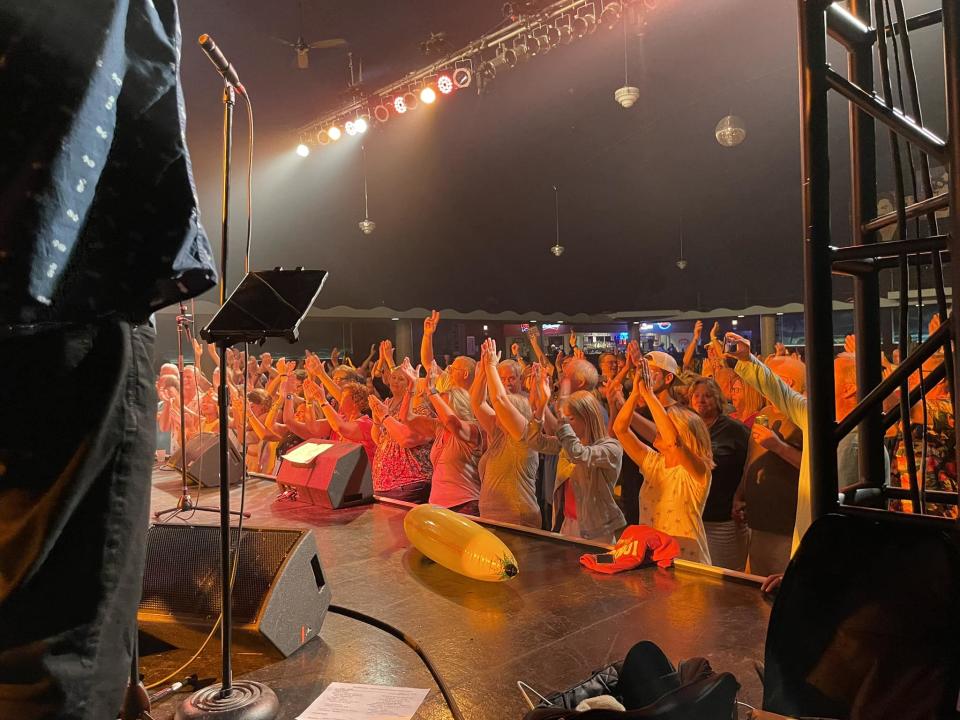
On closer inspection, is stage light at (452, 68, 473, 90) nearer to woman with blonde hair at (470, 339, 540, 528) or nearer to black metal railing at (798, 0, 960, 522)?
woman with blonde hair at (470, 339, 540, 528)

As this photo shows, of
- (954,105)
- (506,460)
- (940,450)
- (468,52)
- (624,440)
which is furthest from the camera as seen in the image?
(468,52)

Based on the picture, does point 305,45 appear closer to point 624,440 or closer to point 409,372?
point 409,372

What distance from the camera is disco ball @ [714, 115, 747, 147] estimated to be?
5.61 meters

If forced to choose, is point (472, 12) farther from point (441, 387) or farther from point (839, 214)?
point (839, 214)

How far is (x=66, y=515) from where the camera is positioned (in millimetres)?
662

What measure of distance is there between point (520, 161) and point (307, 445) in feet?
14.3

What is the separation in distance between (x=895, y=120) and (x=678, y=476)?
2.72m

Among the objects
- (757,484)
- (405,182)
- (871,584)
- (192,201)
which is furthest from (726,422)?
(405,182)

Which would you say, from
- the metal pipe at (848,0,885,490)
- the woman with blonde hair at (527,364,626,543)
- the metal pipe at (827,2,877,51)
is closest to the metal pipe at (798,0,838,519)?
the metal pipe at (827,2,877,51)

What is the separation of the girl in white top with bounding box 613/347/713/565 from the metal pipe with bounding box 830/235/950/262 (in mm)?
2392

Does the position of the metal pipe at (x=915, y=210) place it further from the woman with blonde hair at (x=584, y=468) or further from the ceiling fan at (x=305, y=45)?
the ceiling fan at (x=305, y=45)

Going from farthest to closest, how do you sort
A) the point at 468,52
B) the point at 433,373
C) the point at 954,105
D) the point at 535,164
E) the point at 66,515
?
the point at 535,164 → the point at 433,373 → the point at 468,52 → the point at 954,105 → the point at 66,515

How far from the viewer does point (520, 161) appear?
7.29 m

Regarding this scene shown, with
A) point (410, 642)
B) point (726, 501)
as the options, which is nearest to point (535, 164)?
point (726, 501)
